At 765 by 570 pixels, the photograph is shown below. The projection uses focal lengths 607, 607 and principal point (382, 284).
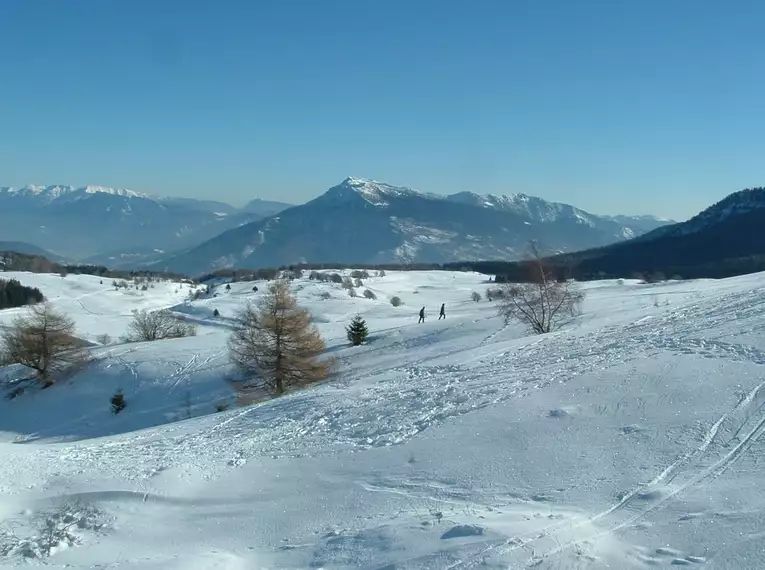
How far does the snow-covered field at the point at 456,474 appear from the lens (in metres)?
7.20

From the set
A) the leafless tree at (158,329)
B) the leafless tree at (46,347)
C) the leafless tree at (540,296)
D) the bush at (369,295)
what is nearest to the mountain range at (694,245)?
the bush at (369,295)

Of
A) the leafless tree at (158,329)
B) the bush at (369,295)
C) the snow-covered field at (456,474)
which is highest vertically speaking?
the bush at (369,295)

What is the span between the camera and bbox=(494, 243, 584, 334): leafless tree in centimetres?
2986

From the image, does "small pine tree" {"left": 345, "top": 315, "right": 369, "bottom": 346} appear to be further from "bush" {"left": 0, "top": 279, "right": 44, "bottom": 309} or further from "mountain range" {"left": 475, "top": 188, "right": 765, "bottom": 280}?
"bush" {"left": 0, "top": 279, "right": 44, "bottom": 309}

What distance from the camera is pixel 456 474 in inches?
380

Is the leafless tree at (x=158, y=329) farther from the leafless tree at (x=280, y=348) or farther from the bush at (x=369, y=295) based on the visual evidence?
the bush at (x=369, y=295)

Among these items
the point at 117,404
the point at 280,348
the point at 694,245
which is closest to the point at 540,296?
the point at 280,348

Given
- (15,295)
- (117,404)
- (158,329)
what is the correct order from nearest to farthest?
(117,404) < (158,329) < (15,295)

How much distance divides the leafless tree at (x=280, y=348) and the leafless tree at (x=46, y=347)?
15903 millimetres

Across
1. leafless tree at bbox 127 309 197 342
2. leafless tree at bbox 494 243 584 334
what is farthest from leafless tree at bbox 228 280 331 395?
leafless tree at bbox 127 309 197 342

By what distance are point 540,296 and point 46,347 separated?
3117cm

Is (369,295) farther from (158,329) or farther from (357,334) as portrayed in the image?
(357,334)

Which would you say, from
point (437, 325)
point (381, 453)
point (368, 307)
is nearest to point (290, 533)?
point (381, 453)

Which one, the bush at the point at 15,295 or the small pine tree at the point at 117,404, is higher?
the bush at the point at 15,295
